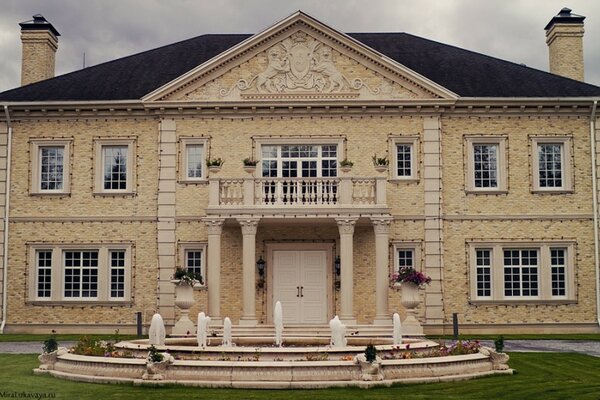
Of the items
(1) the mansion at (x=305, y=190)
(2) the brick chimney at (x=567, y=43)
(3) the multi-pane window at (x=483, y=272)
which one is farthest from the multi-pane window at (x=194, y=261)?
(2) the brick chimney at (x=567, y=43)

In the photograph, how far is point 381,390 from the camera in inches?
621

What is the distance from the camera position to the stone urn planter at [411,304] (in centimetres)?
2808

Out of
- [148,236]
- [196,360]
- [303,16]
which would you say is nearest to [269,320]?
[148,236]

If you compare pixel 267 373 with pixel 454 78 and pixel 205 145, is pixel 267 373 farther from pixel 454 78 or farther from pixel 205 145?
pixel 454 78

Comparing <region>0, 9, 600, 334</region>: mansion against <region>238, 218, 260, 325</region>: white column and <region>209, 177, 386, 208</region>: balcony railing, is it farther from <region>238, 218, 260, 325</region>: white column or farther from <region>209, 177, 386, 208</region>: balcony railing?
<region>238, 218, 260, 325</region>: white column

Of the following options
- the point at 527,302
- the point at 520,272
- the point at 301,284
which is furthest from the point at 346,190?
the point at 527,302

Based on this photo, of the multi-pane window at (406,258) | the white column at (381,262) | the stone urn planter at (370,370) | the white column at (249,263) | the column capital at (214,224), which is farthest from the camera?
the multi-pane window at (406,258)

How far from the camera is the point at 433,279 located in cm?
3084

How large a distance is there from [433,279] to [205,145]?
9.75 m

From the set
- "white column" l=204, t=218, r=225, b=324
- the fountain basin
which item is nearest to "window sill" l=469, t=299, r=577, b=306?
"white column" l=204, t=218, r=225, b=324

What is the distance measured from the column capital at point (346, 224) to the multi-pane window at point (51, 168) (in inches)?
432

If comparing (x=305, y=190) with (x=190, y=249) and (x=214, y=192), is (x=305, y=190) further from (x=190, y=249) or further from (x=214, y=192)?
(x=190, y=249)

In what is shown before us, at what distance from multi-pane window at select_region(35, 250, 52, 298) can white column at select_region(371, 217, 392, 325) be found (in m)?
12.2

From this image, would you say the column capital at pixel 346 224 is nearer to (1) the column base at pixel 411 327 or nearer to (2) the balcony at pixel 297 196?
(2) the balcony at pixel 297 196
